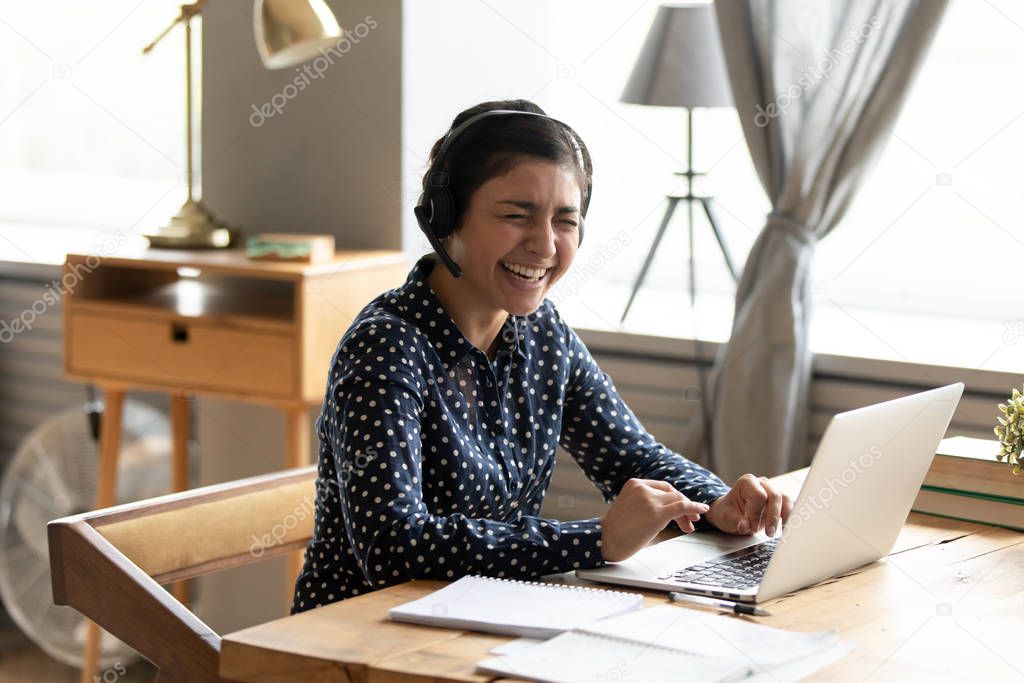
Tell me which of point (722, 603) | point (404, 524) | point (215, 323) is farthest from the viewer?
point (215, 323)

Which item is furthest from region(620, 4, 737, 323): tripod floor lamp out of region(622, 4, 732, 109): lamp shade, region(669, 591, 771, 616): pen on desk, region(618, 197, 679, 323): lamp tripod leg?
region(669, 591, 771, 616): pen on desk

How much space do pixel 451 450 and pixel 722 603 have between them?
1.35 feet

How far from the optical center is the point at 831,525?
1.39 m

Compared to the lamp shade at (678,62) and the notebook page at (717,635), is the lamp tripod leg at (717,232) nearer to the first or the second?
the lamp shade at (678,62)

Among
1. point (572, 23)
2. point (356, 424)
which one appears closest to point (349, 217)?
point (572, 23)

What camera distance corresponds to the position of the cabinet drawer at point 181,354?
2.81 m

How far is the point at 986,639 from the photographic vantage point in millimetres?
1252

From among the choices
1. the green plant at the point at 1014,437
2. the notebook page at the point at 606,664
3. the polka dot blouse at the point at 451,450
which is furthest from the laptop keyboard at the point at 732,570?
the green plant at the point at 1014,437

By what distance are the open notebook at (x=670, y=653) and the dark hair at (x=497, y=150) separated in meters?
0.62

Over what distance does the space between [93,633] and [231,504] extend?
1.69m

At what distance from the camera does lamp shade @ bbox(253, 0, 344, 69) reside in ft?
9.03

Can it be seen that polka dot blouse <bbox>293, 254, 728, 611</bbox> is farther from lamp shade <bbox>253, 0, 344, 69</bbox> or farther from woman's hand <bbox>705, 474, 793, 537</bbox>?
lamp shade <bbox>253, 0, 344, 69</bbox>

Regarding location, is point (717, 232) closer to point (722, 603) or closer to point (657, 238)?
point (657, 238)

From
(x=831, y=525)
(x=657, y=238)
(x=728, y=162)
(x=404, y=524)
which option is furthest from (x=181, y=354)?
(x=831, y=525)
